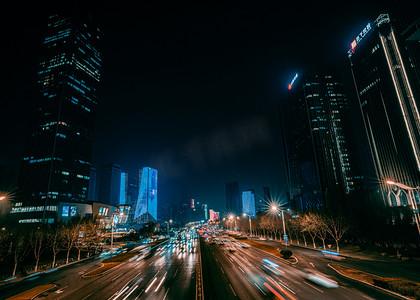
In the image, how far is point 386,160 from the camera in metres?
134

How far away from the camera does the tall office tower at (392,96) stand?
376 feet

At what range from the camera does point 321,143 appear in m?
170

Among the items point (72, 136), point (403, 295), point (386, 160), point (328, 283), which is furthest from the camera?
point (72, 136)

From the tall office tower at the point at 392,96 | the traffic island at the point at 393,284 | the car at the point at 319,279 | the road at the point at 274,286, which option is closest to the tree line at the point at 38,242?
the road at the point at 274,286

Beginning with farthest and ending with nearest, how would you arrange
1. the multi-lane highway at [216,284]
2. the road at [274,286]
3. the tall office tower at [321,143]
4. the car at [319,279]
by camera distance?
1. the tall office tower at [321,143]
2. the car at [319,279]
3. the multi-lane highway at [216,284]
4. the road at [274,286]

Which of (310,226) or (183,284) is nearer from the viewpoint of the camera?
(183,284)

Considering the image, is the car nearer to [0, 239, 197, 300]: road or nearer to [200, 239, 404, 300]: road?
[200, 239, 404, 300]: road

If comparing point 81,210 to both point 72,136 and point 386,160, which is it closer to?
point 72,136

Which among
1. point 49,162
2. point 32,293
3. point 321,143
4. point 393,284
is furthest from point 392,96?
point 49,162

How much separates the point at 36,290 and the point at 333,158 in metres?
185

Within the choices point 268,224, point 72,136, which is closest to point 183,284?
point 268,224

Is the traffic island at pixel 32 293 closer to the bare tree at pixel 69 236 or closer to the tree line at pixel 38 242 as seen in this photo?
the tree line at pixel 38 242

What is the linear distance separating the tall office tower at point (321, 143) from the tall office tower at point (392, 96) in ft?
83.1

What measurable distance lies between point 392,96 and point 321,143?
55.9 metres
